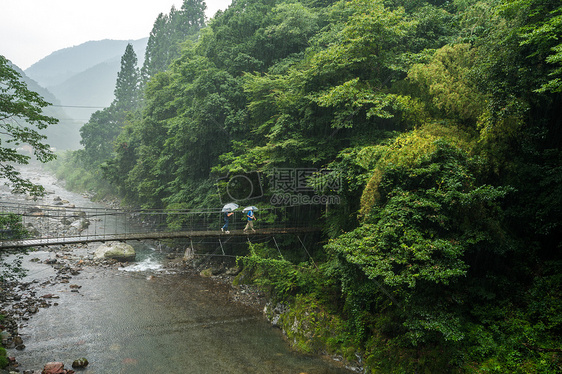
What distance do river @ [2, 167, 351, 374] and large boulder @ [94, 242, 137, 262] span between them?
2.42 meters

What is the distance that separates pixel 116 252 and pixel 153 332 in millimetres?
7980

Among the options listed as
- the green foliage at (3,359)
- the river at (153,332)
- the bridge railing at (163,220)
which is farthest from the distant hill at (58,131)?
the green foliage at (3,359)

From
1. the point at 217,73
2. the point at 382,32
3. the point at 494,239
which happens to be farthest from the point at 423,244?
the point at 217,73

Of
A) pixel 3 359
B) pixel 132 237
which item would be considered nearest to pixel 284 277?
pixel 132 237

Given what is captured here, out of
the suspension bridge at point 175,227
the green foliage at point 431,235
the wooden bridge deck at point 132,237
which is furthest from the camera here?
the suspension bridge at point 175,227

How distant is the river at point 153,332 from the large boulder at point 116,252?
242 centimetres

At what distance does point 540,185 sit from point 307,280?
20.6ft

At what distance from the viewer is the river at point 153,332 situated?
7.68 metres

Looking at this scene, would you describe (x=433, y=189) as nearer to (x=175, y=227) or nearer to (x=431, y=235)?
(x=431, y=235)

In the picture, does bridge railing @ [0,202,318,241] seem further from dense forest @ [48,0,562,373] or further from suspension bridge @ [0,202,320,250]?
dense forest @ [48,0,562,373]

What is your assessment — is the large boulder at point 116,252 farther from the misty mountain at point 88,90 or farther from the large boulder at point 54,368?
the misty mountain at point 88,90

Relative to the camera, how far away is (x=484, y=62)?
23.4ft

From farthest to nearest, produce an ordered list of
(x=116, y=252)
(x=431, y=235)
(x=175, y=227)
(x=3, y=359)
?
1. (x=175, y=227)
2. (x=116, y=252)
3. (x=3, y=359)
4. (x=431, y=235)

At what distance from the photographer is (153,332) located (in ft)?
29.9
